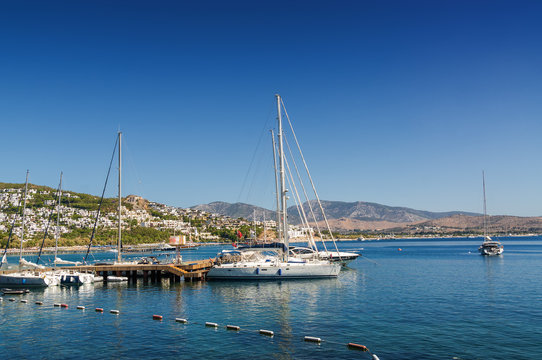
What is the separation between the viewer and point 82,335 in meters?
26.5

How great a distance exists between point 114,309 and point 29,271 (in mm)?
24182

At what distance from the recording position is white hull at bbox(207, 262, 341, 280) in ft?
169

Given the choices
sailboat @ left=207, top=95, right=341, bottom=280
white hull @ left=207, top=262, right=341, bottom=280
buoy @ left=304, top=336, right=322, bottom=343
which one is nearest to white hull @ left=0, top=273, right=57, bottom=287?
sailboat @ left=207, top=95, right=341, bottom=280

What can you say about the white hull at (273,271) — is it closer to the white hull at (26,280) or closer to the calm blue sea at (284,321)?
the calm blue sea at (284,321)

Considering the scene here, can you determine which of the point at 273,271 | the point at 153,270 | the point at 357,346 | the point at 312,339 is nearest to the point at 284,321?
the point at 312,339

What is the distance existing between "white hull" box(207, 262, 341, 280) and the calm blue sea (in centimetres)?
240

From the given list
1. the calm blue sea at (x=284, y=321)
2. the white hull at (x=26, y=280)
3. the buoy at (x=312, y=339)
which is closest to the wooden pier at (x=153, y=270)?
the white hull at (x=26, y=280)

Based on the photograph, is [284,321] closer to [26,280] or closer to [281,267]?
[281,267]

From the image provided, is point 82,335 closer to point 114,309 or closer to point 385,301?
point 114,309

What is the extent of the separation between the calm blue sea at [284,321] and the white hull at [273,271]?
7.87ft

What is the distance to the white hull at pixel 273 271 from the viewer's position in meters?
51.6

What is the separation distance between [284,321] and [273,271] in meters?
22.0

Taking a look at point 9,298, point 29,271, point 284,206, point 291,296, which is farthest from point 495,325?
point 29,271

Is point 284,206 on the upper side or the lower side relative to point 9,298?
upper
